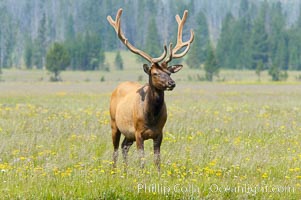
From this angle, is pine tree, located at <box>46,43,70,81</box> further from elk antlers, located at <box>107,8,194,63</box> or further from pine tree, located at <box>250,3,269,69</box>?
elk antlers, located at <box>107,8,194,63</box>

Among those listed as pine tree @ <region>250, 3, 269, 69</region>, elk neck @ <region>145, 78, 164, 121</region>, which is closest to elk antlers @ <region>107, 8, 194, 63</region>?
elk neck @ <region>145, 78, 164, 121</region>

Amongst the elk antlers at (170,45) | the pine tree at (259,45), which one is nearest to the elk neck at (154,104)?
the elk antlers at (170,45)

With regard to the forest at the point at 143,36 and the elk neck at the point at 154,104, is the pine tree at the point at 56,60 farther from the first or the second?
the elk neck at the point at 154,104

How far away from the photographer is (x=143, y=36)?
161875mm

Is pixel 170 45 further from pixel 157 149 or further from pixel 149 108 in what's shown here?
pixel 157 149

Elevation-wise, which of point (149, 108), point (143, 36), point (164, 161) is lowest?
point (143, 36)

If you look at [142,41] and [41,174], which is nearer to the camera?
[41,174]

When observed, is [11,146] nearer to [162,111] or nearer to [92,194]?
[162,111]

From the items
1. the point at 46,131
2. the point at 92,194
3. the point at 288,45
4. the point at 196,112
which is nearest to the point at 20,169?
the point at 92,194

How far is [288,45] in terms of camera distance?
4852 inches

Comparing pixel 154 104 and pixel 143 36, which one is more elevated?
pixel 154 104

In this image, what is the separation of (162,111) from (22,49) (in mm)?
146264

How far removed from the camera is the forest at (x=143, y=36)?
11706 centimetres

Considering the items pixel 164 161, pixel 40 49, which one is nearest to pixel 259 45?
pixel 40 49
